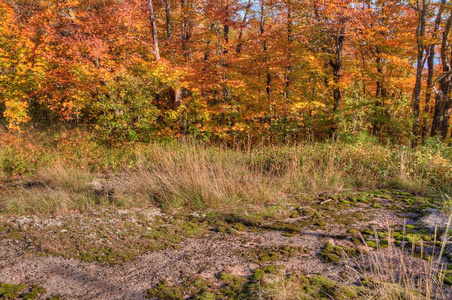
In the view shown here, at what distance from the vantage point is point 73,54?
10688 mm

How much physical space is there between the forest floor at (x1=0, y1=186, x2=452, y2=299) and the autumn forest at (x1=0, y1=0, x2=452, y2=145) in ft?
18.9

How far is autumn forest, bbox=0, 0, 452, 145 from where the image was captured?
9938 mm

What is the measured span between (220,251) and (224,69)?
8518mm

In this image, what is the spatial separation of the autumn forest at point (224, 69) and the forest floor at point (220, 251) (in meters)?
5.75

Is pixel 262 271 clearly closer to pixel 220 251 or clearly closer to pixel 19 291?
pixel 220 251

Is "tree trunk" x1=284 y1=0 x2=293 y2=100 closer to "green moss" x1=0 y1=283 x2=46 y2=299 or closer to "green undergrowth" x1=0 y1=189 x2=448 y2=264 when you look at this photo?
"green undergrowth" x1=0 y1=189 x2=448 y2=264

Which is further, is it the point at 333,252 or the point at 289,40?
the point at 289,40

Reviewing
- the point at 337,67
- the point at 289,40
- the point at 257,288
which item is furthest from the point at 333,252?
the point at 337,67

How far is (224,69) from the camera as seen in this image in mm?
10617

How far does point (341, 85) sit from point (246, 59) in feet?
12.1

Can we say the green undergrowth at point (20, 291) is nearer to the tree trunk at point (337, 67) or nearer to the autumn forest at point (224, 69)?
the autumn forest at point (224, 69)

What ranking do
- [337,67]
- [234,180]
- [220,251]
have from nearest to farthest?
1. [220,251]
2. [234,180]
3. [337,67]

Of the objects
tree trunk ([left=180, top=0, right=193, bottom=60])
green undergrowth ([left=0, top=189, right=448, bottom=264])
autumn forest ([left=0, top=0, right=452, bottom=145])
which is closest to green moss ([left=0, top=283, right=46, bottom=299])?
green undergrowth ([left=0, top=189, right=448, bottom=264])

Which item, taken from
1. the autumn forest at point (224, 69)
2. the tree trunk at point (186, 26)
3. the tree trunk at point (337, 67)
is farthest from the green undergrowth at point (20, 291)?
the tree trunk at point (186, 26)
